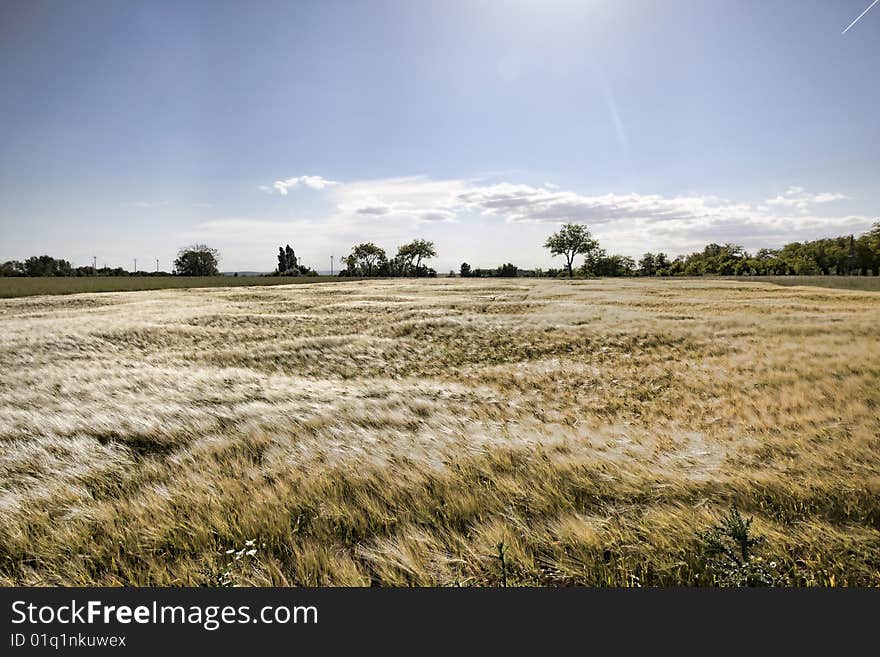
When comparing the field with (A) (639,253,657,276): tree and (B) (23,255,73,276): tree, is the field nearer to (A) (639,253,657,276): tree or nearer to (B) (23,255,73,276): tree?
(A) (639,253,657,276): tree

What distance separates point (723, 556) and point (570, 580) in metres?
0.82

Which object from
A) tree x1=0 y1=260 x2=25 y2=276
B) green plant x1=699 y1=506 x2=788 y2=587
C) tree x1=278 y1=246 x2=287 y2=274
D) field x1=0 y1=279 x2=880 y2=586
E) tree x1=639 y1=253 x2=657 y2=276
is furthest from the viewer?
tree x1=278 y1=246 x2=287 y2=274

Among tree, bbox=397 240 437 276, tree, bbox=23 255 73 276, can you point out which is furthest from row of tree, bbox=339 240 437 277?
tree, bbox=23 255 73 276

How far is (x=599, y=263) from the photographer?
109312 mm

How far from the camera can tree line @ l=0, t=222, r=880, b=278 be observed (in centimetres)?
975

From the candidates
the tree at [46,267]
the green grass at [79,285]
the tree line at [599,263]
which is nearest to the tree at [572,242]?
the tree line at [599,263]

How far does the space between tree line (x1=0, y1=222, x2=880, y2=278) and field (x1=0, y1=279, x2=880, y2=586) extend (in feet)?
13.5

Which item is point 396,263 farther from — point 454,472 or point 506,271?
point 454,472

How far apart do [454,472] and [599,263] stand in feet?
386

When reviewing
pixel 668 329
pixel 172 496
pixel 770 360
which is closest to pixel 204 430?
pixel 172 496

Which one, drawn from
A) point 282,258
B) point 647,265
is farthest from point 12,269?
point 647,265

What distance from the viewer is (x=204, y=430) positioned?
165 inches

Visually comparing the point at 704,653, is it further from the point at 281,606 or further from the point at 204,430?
the point at 204,430

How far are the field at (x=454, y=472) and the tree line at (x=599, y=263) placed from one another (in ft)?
A: 13.5
